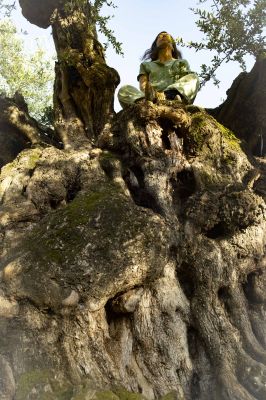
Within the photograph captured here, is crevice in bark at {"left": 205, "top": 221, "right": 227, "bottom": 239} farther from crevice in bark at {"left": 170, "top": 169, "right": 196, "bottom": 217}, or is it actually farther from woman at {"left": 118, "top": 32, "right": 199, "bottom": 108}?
woman at {"left": 118, "top": 32, "right": 199, "bottom": 108}

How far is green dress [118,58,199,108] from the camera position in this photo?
682 cm

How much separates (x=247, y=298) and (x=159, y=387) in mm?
1679

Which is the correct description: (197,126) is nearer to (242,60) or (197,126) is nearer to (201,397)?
(242,60)

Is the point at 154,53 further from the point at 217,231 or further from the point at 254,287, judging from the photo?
the point at 254,287

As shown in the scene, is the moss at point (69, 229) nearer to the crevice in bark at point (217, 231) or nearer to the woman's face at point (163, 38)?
the crevice in bark at point (217, 231)

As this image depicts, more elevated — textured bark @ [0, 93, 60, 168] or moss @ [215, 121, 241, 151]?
textured bark @ [0, 93, 60, 168]

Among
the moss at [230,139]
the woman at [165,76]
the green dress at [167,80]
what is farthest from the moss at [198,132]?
the green dress at [167,80]

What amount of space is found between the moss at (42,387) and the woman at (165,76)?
400 cm

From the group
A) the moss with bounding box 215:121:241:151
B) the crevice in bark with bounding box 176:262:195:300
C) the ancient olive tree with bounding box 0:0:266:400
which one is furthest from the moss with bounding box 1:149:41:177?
the moss with bounding box 215:121:241:151

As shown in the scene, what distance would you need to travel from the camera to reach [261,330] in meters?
4.57

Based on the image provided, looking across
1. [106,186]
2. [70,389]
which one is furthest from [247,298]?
[70,389]

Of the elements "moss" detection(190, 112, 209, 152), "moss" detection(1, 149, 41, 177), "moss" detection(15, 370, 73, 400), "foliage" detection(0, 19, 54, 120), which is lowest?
"moss" detection(15, 370, 73, 400)

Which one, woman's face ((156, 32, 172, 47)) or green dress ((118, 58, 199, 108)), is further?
woman's face ((156, 32, 172, 47))

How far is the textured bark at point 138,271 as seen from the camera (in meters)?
3.58
